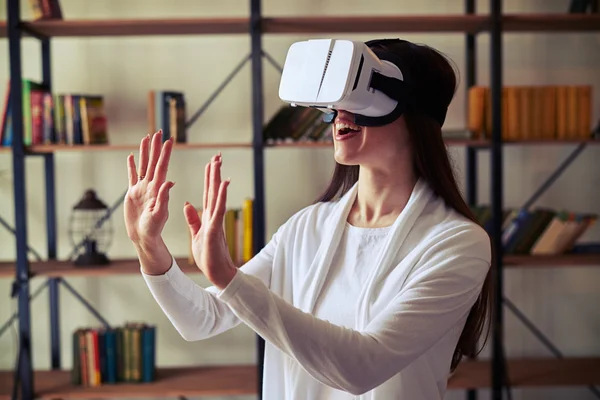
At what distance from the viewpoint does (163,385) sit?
2859mm

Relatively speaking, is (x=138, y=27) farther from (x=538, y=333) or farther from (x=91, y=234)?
(x=538, y=333)

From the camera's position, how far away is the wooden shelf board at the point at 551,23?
278 centimetres

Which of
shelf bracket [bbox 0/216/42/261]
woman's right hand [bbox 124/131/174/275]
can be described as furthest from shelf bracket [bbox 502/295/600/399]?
woman's right hand [bbox 124/131/174/275]

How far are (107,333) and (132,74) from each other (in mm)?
1070

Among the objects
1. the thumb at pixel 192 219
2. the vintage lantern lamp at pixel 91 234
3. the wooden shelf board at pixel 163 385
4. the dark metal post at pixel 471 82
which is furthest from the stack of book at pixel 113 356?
the thumb at pixel 192 219

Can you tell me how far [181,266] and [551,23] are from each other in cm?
165

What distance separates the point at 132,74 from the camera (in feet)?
10.5

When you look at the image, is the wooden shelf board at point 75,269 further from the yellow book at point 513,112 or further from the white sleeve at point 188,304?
the white sleeve at point 188,304

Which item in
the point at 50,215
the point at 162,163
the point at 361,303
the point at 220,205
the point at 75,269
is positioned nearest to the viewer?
the point at 220,205

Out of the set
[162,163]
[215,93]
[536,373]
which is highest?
[215,93]

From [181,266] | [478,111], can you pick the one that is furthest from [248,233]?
[478,111]

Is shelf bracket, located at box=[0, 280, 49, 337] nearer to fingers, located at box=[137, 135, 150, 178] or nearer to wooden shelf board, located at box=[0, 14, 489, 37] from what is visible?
wooden shelf board, located at box=[0, 14, 489, 37]

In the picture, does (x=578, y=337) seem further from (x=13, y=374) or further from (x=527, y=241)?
(x=13, y=374)

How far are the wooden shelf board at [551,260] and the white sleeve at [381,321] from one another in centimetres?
155
